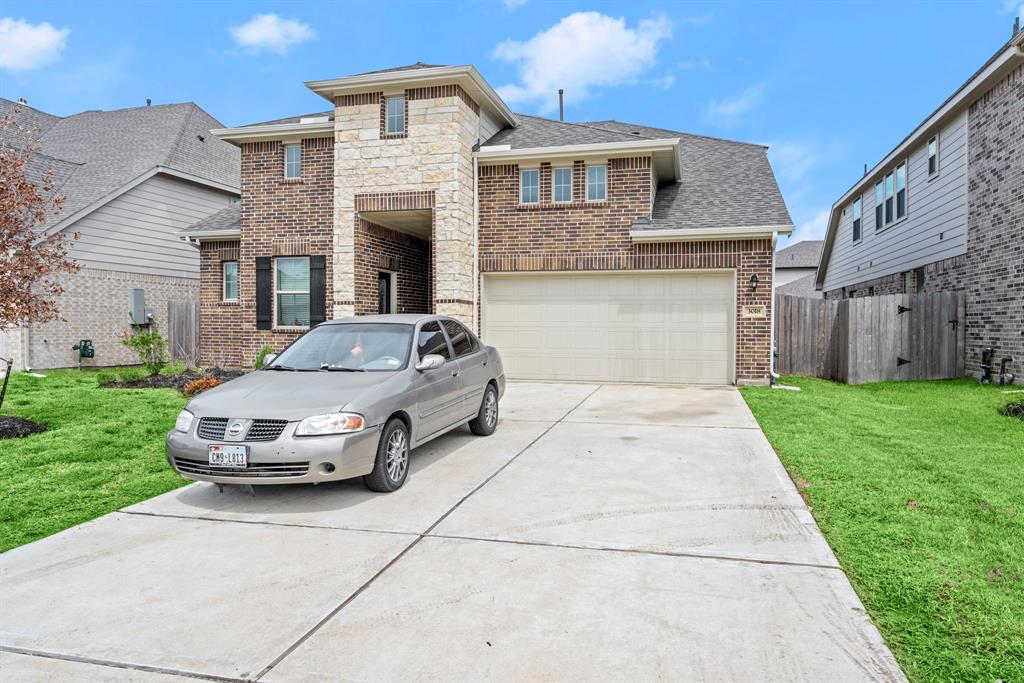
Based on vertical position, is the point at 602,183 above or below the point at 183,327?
above

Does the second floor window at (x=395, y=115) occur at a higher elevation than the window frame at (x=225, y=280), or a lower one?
higher

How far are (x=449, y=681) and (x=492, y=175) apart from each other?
41.5 ft

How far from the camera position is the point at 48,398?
10742 millimetres

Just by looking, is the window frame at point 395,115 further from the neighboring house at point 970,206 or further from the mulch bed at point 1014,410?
the mulch bed at point 1014,410

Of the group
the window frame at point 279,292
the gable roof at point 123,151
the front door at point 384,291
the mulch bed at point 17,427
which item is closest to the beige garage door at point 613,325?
the front door at point 384,291

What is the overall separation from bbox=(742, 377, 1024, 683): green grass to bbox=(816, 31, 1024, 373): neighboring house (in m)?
3.79

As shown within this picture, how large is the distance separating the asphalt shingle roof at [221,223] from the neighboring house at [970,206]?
16310 mm

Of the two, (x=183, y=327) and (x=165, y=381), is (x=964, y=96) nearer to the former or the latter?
(x=165, y=381)

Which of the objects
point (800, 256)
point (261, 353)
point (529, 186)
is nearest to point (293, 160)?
point (261, 353)

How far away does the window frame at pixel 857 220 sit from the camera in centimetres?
2248

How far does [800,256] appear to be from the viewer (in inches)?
1737

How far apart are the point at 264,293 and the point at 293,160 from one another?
3.06 meters

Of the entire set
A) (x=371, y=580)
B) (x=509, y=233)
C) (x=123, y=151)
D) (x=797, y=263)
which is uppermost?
(x=123, y=151)

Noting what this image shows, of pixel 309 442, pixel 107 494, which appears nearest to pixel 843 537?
pixel 309 442
